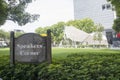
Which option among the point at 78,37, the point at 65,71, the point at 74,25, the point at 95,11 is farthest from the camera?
the point at 95,11

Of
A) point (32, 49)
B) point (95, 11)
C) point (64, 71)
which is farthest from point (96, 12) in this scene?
point (64, 71)

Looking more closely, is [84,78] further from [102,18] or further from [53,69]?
[102,18]

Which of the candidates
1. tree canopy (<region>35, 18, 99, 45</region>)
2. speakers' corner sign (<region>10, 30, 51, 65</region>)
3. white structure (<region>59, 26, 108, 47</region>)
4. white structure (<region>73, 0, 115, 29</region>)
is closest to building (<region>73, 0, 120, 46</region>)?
white structure (<region>73, 0, 115, 29</region>)

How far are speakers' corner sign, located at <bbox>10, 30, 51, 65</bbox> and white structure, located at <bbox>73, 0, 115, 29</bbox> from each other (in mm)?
111533

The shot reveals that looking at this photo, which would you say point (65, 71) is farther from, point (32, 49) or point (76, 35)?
point (76, 35)

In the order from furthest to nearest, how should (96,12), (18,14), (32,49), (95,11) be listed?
(95,11) < (96,12) < (18,14) < (32,49)

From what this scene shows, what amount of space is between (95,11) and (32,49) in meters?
125

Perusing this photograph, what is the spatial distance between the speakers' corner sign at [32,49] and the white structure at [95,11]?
112 m

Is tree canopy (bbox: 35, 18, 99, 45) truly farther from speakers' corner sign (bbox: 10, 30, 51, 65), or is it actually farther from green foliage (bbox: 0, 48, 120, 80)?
green foliage (bbox: 0, 48, 120, 80)

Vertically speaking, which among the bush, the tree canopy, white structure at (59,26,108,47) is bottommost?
the bush

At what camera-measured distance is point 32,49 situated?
27.2 feet

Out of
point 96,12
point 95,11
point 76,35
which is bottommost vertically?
point 76,35

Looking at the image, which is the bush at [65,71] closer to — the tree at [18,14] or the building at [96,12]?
the tree at [18,14]

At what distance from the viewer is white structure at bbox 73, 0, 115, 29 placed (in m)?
121
